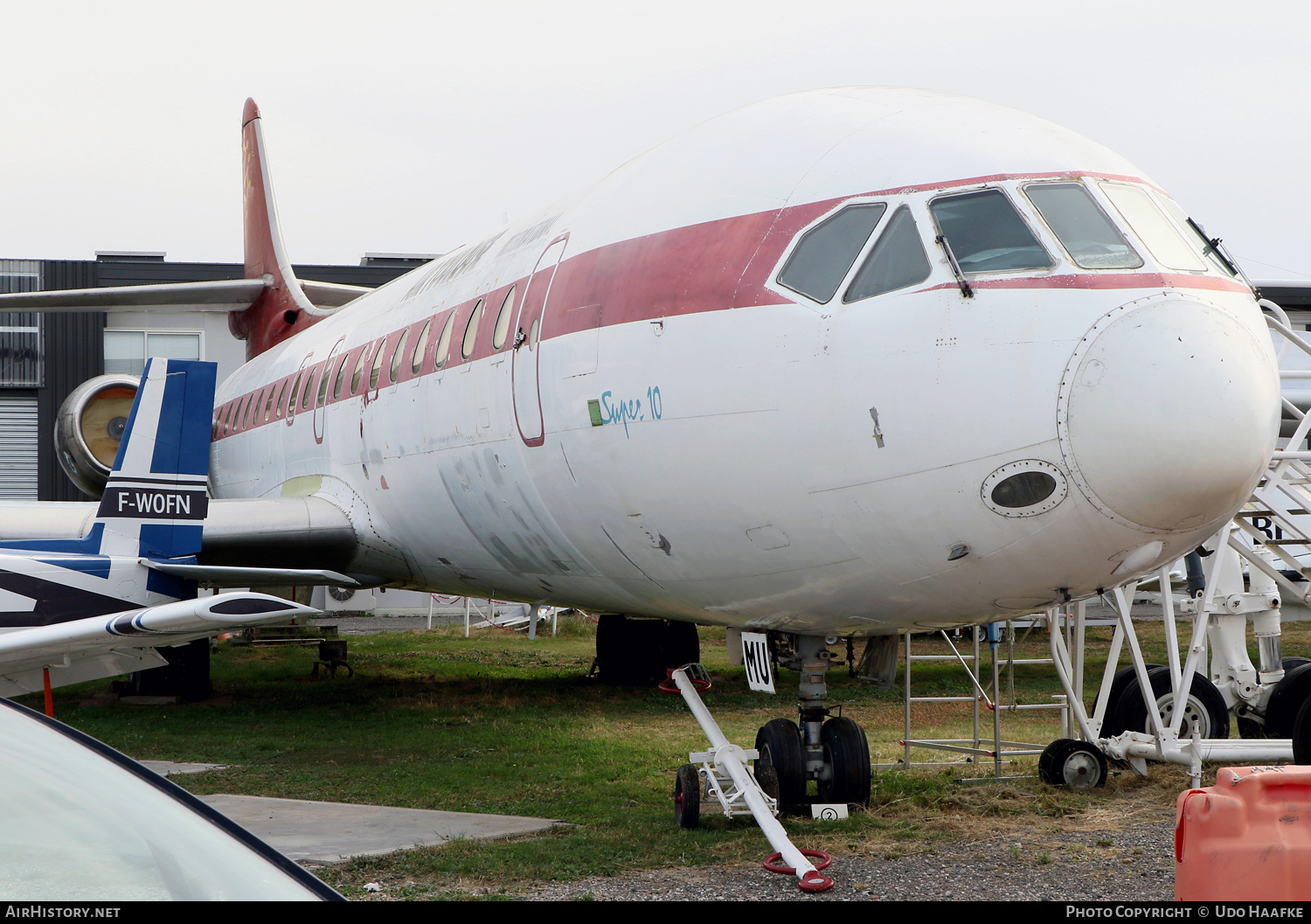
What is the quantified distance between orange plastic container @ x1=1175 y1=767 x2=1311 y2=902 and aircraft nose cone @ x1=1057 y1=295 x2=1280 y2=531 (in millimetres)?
1033

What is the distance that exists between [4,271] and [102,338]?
2657 mm

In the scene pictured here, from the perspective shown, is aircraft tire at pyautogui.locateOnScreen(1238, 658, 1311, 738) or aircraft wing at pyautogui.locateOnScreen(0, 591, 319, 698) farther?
aircraft tire at pyautogui.locateOnScreen(1238, 658, 1311, 738)

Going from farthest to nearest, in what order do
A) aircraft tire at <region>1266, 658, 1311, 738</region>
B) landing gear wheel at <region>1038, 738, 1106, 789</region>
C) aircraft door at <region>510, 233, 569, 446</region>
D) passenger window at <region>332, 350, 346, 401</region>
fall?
1. passenger window at <region>332, 350, 346, 401</region>
2. aircraft tire at <region>1266, 658, 1311, 738</region>
3. landing gear wheel at <region>1038, 738, 1106, 789</region>
4. aircraft door at <region>510, 233, 569, 446</region>

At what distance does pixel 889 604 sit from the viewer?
560 cm

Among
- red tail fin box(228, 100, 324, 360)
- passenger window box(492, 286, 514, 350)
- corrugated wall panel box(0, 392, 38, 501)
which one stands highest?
red tail fin box(228, 100, 324, 360)

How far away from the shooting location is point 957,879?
5836 mm

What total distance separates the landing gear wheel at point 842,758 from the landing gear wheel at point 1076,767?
1952 millimetres

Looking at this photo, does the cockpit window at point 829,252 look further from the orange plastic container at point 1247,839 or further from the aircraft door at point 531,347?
the orange plastic container at point 1247,839

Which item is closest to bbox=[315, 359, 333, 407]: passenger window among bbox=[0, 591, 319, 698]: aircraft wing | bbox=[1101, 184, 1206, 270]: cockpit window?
bbox=[0, 591, 319, 698]: aircraft wing

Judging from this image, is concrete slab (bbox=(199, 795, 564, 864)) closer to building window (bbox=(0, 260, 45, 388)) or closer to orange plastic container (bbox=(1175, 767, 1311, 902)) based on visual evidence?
orange plastic container (bbox=(1175, 767, 1311, 902))

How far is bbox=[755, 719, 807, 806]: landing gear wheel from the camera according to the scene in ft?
22.1

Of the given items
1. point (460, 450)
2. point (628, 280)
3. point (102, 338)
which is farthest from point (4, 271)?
point (628, 280)

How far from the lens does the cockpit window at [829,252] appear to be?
550 centimetres

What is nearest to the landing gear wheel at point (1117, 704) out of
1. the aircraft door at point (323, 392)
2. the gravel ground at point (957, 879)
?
the gravel ground at point (957, 879)
